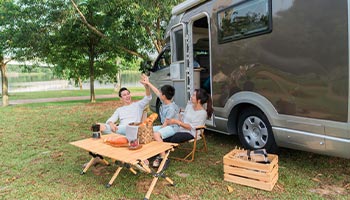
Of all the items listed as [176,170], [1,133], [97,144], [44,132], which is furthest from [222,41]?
[1,133]

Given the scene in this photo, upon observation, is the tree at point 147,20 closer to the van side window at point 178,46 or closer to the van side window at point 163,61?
the van side window at point 163,61

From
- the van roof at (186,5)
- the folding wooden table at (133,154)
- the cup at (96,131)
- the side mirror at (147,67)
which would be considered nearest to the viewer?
the folding wooden table at (133,154)

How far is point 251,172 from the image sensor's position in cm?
293


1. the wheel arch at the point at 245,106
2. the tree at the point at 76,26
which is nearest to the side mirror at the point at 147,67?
the tree at the point at 76,26

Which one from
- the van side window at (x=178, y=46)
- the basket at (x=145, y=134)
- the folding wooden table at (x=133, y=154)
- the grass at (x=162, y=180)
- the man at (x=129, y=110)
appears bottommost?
the grass at (x=162, y=180)

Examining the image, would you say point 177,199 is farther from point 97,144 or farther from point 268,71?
point 268,71

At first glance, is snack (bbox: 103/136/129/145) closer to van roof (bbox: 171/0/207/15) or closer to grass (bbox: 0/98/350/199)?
grass (bbox: 0/98/350/199)

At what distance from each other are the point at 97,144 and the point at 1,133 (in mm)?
4172

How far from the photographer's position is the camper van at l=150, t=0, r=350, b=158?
2.72m

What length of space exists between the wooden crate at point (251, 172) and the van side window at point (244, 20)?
1.58 metres

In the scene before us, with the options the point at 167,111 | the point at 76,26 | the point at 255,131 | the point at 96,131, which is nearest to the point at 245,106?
the point at 255,131

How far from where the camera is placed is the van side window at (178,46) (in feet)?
17.0

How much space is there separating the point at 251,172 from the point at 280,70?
1.22 metres

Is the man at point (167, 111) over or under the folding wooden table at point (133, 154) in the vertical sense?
over
